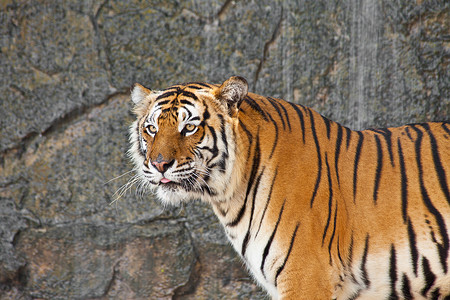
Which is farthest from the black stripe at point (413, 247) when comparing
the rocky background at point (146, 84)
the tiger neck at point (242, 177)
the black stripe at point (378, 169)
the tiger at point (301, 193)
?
the rocky background at point (146, 84)

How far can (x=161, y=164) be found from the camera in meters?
2.66

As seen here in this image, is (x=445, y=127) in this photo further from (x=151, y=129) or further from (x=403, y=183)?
(x=151, y=129)

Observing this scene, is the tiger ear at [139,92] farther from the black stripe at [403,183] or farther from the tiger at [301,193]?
the black stripe at [403,183]

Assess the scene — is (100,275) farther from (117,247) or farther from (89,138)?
(89,138)

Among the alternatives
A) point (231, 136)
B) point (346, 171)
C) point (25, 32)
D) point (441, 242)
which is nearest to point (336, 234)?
point (346, 171)

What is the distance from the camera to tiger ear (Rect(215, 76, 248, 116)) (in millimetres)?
2725

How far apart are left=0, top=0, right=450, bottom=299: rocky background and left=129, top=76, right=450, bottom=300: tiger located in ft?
4.85

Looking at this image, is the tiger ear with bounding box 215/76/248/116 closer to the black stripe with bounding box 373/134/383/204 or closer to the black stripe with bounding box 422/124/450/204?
the black stripe with bounding box 373/134/383/204

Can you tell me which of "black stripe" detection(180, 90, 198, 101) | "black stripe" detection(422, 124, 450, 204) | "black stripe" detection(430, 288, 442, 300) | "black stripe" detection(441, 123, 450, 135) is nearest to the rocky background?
"black stripe" detection(441, 123, 450, 135)

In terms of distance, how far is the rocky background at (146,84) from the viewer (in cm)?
434

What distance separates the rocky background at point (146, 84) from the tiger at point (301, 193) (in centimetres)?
148

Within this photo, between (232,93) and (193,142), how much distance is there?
1.04ft

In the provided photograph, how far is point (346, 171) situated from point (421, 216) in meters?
0.44

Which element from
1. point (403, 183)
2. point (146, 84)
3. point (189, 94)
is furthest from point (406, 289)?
point (146, 84)
